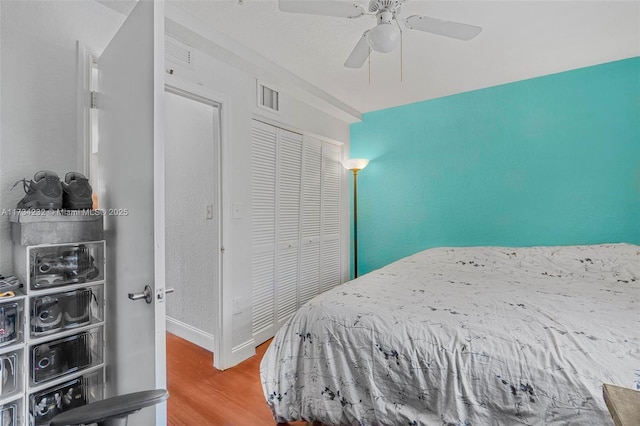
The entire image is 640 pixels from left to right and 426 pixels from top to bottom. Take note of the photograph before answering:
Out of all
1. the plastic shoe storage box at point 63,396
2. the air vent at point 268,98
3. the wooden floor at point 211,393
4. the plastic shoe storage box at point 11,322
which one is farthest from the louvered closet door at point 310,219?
the plastic shoe storage box at point 11,322

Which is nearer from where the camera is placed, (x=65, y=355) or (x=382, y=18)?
(x=65, y=355)

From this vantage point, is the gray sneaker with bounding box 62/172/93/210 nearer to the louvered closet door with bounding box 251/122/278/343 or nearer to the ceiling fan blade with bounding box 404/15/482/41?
the louvered closet door with bounding box 251/122/278/343

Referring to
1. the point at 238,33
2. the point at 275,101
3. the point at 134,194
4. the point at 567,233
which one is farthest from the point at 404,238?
the point at 134,194

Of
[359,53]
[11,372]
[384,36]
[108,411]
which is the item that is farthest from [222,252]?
[384,36]

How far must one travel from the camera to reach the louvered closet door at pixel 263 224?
8.66 feet

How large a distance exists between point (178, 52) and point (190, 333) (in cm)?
229

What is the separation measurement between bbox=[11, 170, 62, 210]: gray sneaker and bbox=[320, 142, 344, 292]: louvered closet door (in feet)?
8.37

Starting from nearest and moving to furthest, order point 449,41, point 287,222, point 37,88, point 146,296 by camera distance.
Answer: point 146,296
point 37,88
point 449,41
point 287,222

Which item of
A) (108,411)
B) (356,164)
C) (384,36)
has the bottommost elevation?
(108,411)

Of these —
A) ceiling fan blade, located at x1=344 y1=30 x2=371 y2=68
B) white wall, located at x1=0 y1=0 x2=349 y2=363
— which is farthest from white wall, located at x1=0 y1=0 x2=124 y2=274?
ceiling fan blade, located at x1=344 y1=30 x2=371 y2=68

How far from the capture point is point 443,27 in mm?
1558

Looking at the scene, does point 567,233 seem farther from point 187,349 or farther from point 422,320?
point 187,349

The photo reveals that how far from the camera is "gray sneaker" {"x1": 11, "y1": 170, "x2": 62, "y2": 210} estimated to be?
1241mm

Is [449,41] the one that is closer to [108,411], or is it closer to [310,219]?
[310,219]
